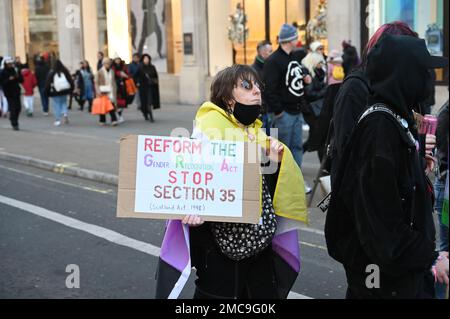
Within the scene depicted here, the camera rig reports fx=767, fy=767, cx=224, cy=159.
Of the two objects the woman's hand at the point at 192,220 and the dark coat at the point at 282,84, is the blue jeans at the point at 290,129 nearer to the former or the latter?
the dark coat at the point at 282,84

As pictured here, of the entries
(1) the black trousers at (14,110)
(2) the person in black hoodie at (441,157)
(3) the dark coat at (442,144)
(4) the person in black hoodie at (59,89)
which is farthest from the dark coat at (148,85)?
(3) the dark coat at (442,144)

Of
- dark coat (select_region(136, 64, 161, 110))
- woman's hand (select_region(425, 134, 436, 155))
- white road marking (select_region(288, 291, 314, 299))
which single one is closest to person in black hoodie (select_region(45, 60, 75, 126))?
dark coat (select_region(136, 64, 161, 110))

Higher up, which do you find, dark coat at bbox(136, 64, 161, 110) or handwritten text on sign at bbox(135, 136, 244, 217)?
handwritten text on sign at bbox(135, 136, 244, 217)

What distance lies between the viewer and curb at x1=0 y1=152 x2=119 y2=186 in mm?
11153

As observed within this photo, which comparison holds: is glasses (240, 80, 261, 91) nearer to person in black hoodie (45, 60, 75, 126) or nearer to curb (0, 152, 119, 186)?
curb (0, 152, 119, 186)

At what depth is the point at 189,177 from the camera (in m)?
3.68

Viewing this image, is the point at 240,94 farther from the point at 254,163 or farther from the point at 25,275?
the point at 25,275

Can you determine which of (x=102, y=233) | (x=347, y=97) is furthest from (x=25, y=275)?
(x=347, y=97)

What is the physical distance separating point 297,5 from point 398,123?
60.9ft

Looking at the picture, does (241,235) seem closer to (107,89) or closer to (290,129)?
(290,129)

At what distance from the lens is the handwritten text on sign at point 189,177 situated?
3.67 metres

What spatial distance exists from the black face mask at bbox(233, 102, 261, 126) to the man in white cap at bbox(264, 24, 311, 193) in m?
5.32

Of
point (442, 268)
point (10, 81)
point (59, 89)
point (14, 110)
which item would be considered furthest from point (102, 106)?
point (442, 268)
